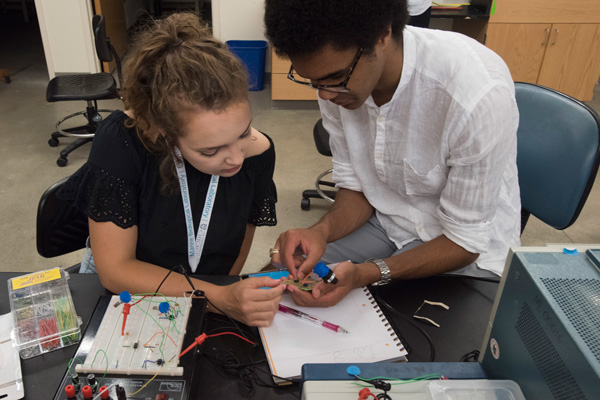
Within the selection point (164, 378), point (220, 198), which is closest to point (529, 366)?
point (164, 378)

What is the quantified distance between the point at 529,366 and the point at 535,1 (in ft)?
11.5

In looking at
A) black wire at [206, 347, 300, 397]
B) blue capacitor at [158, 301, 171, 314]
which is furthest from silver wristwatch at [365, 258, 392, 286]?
blue capacitor at [158, 301, 171, 314]

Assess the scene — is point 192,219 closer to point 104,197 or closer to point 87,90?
point 104,197

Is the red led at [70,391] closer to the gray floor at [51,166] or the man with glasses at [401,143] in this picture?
the man with glasses at [401,143]

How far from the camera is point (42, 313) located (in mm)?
915

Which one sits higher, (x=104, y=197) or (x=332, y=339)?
(x=104, y=197)

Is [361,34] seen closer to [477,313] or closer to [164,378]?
[477,313]

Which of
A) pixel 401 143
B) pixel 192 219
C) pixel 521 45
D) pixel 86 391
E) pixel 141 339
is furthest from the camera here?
pixel 521 45

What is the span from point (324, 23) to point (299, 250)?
0.57 m

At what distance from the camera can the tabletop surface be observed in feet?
2.69

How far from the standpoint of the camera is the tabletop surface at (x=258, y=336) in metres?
0.82

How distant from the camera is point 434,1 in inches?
138

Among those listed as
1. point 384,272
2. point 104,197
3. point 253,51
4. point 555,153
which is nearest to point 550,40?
point 253,51

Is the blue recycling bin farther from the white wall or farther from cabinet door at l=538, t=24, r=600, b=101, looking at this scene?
cabinet door at l=538, t=24, r=600, b=101
